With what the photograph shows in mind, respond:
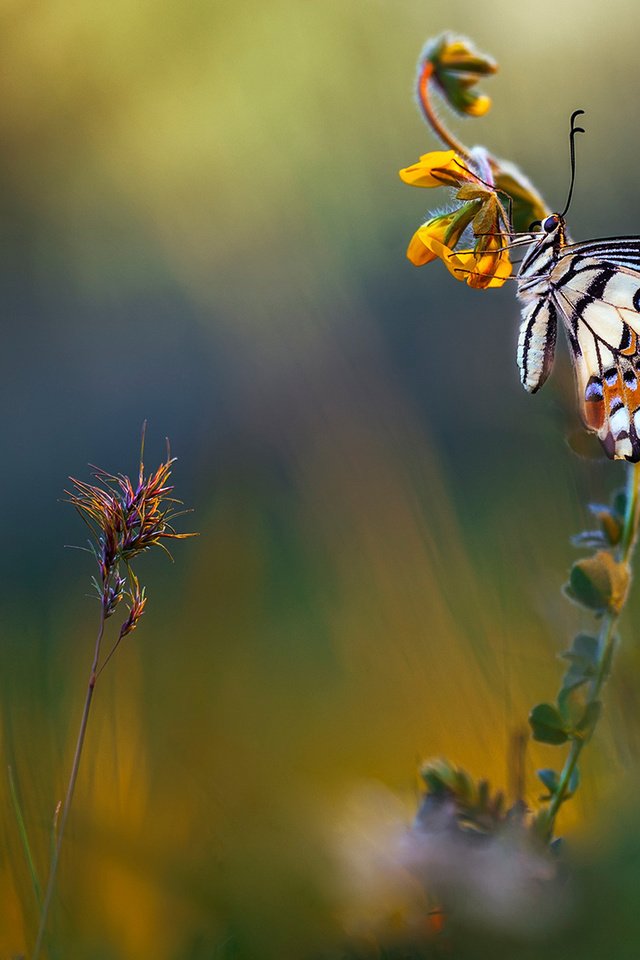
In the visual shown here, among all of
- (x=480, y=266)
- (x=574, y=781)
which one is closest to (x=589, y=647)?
(x=574, y=781)

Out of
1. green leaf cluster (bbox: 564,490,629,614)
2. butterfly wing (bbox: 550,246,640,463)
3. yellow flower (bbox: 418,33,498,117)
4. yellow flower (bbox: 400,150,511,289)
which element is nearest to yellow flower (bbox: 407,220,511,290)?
yellow flower (bbox: 400,150,511,289)

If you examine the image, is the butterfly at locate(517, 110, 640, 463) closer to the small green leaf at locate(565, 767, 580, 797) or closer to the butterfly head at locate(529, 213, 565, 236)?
the butterfly head at locate(529, 213, 565, 236)

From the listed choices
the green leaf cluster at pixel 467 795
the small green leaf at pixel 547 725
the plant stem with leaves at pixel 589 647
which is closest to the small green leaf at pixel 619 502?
the plant stem with leaves at pixel 589 647

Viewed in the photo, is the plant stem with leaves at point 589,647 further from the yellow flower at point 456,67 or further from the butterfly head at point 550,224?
the yellow flower at point 456,67

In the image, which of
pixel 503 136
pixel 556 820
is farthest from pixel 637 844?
pixel 503 136

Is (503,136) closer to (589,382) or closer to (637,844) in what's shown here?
(589,382)
